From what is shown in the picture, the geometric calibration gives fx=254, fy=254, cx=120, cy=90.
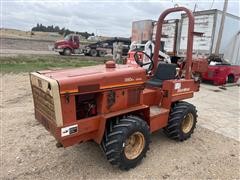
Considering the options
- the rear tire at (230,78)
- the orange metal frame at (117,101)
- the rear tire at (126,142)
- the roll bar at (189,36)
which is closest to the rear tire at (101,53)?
the rear tire at (230,78)

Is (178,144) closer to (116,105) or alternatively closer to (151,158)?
(151,158)

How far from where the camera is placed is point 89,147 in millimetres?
4438

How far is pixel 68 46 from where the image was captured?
2386 centimetres

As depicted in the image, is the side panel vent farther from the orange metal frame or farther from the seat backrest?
the seat backrest

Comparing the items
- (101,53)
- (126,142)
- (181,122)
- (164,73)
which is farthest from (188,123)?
(101,53)

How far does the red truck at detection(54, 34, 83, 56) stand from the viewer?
77.6 feet

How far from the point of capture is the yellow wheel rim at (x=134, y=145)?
12.4ft

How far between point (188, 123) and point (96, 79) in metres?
2.43

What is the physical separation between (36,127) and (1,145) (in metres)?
0.89

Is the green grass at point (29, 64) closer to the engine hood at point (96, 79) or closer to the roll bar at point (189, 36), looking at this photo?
the roll bar at point (189, 36)

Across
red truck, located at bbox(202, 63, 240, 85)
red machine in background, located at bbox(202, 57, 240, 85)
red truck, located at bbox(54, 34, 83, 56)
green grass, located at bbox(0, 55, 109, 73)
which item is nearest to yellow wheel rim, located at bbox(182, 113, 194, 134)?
red machine in background, located at bbox(202, 57, 240, 85)

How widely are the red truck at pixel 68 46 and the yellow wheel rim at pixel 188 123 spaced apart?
799 inches

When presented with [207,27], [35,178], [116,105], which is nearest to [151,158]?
[116,105]

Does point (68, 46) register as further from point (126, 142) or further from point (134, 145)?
point (126, 142)
